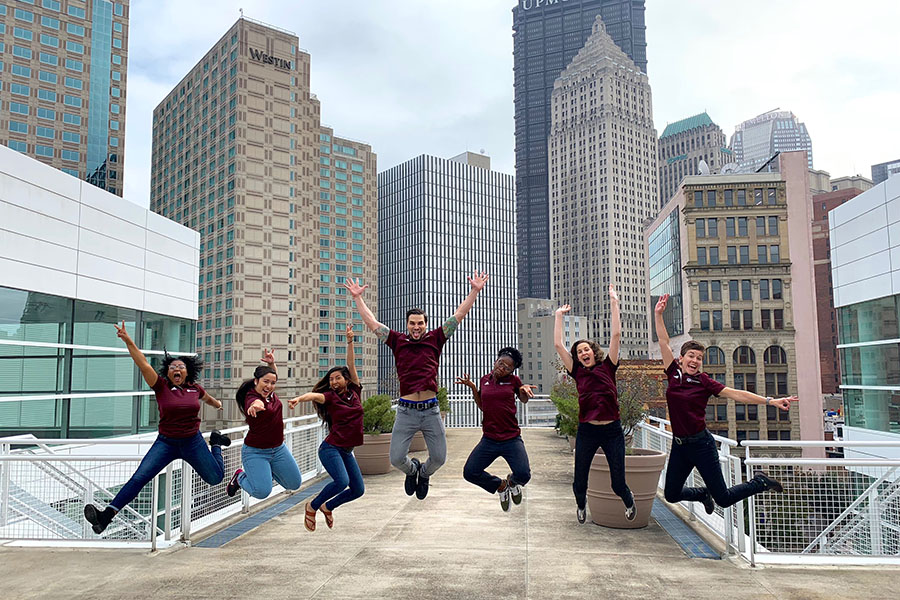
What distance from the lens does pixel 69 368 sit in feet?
73.2

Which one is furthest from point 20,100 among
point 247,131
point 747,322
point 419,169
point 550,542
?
point 550,542

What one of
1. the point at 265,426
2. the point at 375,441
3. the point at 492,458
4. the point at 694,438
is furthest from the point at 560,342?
the point at 375,441

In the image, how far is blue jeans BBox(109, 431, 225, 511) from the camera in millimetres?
8312

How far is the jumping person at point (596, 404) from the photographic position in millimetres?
8219

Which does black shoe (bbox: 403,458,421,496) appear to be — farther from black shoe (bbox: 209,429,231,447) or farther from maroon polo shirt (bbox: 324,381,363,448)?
black shoe (bbox: 209,429,231,447)

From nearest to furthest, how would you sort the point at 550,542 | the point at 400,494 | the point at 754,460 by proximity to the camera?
the point at 754,460 < the point at 550,542 < the point at 400,494

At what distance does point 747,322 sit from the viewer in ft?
300

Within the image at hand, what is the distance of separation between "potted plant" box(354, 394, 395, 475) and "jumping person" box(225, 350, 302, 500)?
7941 millimetres

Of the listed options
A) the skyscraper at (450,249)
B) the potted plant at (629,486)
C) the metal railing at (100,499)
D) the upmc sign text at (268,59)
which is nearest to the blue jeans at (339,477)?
the metal railing at (100,499)

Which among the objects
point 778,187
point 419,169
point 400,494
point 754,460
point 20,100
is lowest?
point 400,494

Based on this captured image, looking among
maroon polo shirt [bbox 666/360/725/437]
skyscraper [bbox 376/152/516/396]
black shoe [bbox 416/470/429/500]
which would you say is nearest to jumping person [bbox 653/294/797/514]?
maroon polo shirt [bbox 666/360/725/437]

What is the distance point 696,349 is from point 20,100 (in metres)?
122

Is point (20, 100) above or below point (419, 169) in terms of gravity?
below

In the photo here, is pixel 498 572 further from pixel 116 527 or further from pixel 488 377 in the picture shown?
pixel 116 527
